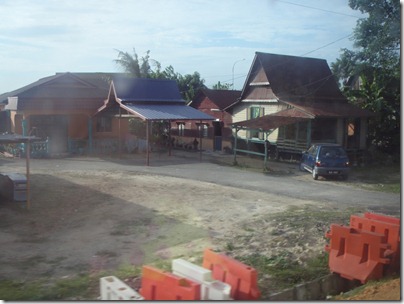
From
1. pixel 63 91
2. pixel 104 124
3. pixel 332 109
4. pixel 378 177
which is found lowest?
pixel 378 177

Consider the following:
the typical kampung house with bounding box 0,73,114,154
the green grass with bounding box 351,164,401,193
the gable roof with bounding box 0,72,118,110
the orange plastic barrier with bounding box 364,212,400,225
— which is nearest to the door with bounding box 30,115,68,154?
the typical kampung house with bounding box 0,73,114,154

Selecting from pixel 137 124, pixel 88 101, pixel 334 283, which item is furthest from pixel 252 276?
pixel 137 124

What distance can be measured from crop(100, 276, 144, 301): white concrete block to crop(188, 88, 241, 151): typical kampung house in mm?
21670

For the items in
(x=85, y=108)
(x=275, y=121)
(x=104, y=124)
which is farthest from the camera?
(x=104, y=124)

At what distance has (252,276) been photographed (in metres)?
Answer: 4.91

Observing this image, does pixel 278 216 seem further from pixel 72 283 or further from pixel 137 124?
pixel 137 124

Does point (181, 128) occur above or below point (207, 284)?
above

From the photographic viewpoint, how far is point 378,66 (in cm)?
1650

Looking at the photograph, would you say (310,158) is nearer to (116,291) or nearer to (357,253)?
(357,253)

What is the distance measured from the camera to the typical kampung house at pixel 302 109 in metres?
20.6

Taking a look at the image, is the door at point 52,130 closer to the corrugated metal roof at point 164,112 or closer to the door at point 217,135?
the corrugated metal roof at point 164,112

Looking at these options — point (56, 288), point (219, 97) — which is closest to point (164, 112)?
point (219, 97)

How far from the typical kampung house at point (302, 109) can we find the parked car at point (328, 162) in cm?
264

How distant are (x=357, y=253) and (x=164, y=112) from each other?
14.6 m
